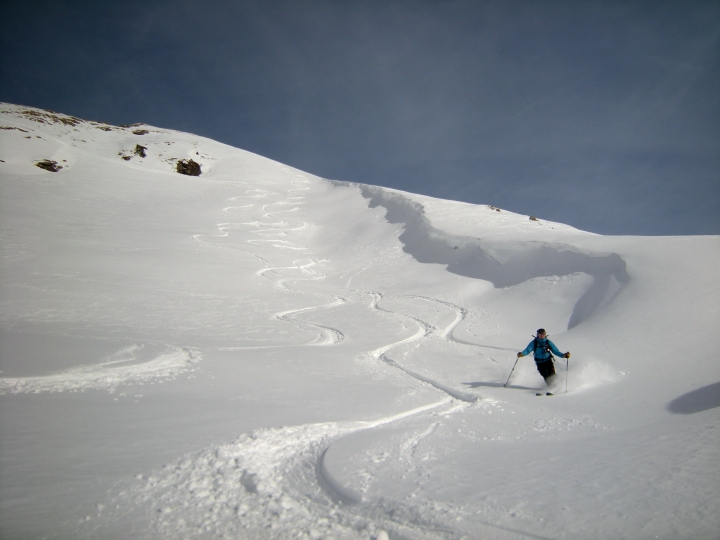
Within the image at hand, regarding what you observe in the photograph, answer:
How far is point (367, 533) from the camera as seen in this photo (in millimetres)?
2523

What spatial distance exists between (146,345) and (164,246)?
986cm

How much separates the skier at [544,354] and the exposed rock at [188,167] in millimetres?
38315

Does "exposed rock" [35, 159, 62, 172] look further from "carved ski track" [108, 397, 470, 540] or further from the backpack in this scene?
the backpack

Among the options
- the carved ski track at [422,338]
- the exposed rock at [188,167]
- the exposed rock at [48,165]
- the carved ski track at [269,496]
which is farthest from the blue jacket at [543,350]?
the exposed rock at [188,167]

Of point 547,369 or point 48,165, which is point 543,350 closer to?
point 547,369

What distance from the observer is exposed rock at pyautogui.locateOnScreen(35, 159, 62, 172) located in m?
25.0

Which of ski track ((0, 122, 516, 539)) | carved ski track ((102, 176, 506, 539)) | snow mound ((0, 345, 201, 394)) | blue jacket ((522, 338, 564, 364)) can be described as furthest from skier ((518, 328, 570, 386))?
snow mound ((0, 345, 201, 394))

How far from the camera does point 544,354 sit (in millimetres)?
6371

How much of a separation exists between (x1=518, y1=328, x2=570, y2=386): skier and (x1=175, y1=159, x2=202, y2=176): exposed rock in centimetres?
3831

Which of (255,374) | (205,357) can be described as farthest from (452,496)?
(205,357)

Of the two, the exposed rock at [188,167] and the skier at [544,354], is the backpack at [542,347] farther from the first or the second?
the exposed rock at [188,167]

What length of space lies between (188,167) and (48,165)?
43.7ft

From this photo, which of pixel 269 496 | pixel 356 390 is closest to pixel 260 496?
pixel 269 496

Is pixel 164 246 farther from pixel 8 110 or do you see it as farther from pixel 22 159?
A: pixel 8 110
